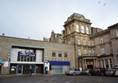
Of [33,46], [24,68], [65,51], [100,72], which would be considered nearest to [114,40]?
[100,72]

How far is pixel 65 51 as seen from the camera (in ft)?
141

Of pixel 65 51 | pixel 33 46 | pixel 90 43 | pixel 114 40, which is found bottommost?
pixel 65 51

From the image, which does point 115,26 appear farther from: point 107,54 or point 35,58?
point 35,58

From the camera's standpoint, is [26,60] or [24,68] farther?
[26,60]

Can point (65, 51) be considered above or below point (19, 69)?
above

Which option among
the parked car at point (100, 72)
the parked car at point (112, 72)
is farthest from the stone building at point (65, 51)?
the parked car at point (112, 72)

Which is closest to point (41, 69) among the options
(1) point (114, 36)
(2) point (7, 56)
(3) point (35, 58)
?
(3) point (35, 58)

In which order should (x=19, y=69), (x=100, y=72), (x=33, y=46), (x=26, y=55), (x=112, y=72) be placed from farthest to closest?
1. (x=33, y=46)
2. (x=26, y=55)
3. (x=19, y=69)
4. (x=100, y=72)
5. (x=112, y=72)

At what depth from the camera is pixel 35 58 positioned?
39.2 metres

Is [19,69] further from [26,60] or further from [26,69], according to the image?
[26,60]

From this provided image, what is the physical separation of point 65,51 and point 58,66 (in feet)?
17.0

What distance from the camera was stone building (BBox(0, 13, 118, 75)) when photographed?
35781mm

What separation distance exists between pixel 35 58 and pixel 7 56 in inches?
308

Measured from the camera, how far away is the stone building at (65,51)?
3578 centimetres
